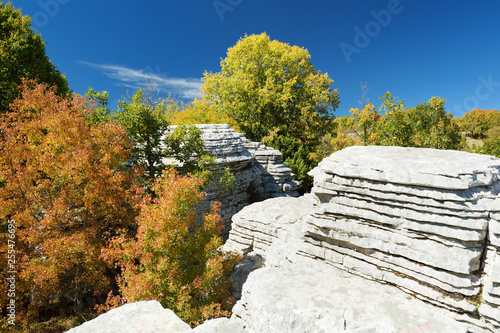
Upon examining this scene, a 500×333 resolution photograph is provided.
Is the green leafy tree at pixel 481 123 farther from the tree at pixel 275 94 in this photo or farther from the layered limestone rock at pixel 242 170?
the layered limestone rock at pixel 242 170

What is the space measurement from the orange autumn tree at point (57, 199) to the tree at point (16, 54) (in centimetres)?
569

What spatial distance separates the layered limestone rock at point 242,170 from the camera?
15.9 m

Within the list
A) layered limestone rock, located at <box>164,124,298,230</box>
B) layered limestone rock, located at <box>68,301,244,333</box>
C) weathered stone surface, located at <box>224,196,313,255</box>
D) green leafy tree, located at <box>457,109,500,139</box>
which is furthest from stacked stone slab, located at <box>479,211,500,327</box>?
green leafy tree, located at <box>457,109,500,139</box>

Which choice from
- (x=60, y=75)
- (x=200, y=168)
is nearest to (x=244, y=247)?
(x=200, y=168)

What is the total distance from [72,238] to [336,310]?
28.7ft

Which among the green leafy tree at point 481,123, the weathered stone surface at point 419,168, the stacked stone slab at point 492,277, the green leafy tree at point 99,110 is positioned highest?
the green leafy tree at point 481,123

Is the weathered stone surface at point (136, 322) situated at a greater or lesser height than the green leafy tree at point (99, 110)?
lesser

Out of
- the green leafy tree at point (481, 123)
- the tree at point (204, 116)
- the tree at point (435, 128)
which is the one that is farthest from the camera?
the green leafy tree at point (481, 123)

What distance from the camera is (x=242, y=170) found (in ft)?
58.6

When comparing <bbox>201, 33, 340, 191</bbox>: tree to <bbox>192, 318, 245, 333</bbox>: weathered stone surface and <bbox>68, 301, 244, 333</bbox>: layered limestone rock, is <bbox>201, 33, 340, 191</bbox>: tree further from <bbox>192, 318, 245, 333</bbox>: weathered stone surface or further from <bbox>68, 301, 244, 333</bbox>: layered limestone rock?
<bbox>68, 301, 244, 333</bbox>: layered limestone rock

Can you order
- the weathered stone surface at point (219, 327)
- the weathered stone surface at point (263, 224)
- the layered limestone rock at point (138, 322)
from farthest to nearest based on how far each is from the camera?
the weathered stone surface at point (263, 224), the weathered stone surface at point (219, 327), the layered limestone rock at point (138, 322)

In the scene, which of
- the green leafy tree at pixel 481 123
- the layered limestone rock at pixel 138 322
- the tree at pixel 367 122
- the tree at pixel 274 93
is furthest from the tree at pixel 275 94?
the green leafy tree at pixel 481 123

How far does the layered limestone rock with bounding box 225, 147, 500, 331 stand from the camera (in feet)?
19.6

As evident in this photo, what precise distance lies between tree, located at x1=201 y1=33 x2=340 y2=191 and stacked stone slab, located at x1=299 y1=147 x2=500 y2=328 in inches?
685
